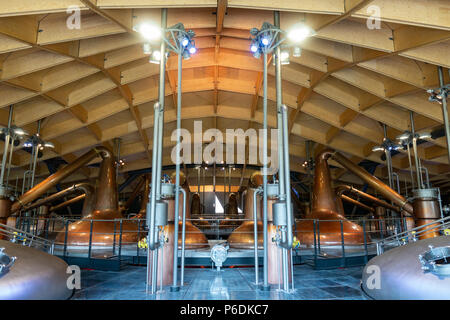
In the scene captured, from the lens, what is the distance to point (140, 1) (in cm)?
614

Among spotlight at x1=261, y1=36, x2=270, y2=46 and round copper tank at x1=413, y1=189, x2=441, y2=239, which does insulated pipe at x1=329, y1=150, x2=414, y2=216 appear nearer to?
round copper tank at x1=413, y1=189, x2=441, y2=239

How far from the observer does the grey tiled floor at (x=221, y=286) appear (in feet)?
12.7

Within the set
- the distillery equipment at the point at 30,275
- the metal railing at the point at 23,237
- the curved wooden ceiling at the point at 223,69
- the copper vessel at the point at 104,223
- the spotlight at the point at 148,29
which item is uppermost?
the curved wooden ceiling at the point at 223,69

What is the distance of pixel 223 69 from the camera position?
1141 cm

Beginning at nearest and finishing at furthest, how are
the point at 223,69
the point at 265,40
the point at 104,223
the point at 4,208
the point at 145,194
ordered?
the point at 265,40, the point at 4,208, the point at 104,223, the point at 223,69, the point at 145,194

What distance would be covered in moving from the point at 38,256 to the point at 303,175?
18.6m

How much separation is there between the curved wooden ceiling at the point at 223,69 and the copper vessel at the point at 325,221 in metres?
2.39

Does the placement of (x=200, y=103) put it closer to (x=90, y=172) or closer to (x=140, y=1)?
(x=140, y=1)

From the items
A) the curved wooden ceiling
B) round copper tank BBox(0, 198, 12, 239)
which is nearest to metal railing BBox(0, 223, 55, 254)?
the curved wooden ceiling

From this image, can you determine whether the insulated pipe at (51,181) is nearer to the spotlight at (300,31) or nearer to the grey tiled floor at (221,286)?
the grey tiled floor at (221,286)

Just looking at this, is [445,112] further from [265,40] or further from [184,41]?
[184,41]

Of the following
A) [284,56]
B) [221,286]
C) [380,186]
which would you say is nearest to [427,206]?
[380,186]

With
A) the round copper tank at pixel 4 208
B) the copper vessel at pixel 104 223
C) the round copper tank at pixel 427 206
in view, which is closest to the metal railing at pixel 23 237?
the copper vessel at pixel 104 223

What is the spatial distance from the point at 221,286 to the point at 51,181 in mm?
9276
